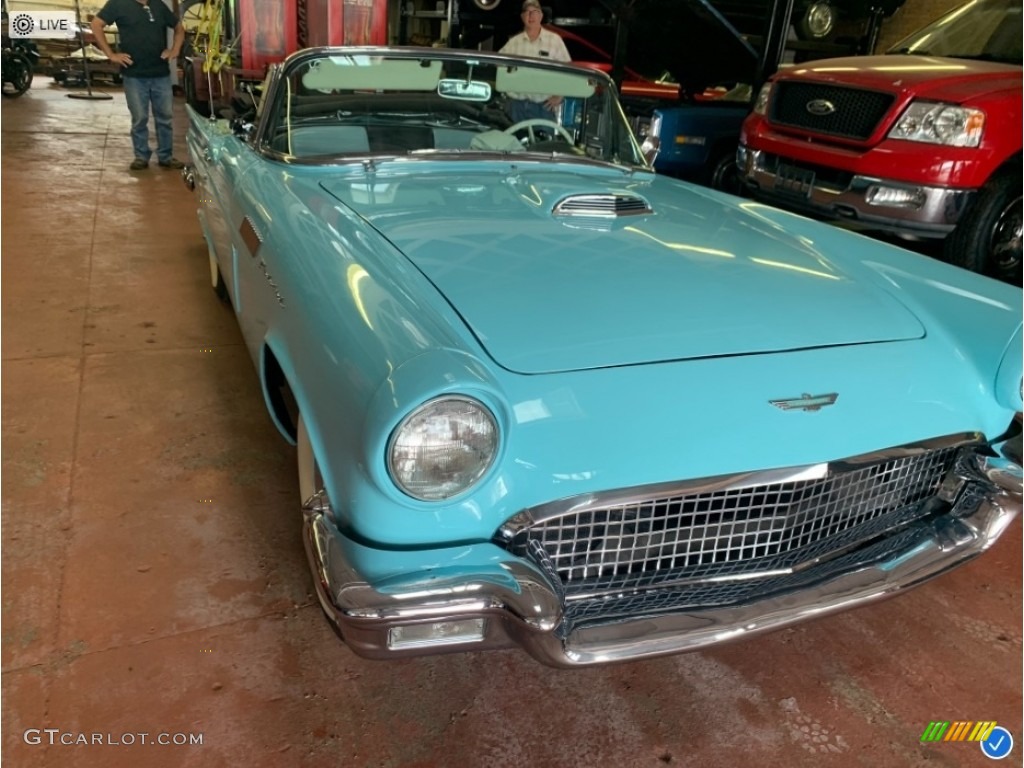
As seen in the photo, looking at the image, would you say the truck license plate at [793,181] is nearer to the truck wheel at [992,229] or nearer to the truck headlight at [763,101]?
the truck headlight at [763,101]

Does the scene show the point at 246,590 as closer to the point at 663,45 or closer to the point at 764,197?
the point at 764,197

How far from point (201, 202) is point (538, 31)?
9.88 feet

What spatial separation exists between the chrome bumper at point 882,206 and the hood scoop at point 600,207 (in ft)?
7.99

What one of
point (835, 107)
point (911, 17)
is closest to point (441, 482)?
point (835, 107)

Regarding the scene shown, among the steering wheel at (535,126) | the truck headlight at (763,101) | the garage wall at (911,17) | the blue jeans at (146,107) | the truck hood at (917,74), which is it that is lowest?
the blue jeans at (146,107)

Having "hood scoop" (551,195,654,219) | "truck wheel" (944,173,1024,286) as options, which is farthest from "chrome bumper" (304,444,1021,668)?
"truck wheel" (944,173,1024,286)

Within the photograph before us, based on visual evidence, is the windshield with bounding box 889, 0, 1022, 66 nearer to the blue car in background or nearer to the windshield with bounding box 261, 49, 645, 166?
the blue car in background

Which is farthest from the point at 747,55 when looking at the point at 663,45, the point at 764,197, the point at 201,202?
the point at 201,202

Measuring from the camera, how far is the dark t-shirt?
6543 millimetres

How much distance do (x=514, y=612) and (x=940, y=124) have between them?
3.90 metres

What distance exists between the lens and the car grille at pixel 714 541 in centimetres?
150

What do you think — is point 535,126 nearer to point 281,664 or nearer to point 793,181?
point 281,664

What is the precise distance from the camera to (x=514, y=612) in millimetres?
1376

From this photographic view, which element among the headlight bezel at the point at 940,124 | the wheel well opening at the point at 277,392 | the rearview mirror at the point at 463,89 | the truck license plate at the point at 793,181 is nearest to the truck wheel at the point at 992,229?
the headlight bezel at the point at 940,124
